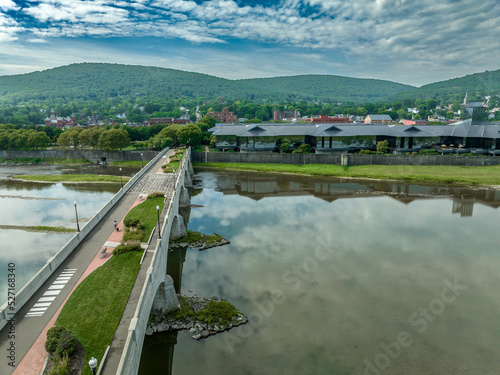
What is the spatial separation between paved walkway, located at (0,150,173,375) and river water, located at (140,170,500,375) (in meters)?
5.97

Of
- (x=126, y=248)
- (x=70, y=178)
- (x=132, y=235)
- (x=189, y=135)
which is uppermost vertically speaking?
(x=189, y=135)

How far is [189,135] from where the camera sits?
98.3 m

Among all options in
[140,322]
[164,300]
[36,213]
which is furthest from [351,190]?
[140,322]

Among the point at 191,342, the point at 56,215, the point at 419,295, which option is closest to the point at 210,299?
the point at 191,342

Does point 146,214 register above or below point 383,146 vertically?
below

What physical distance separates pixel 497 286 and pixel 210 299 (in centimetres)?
2360

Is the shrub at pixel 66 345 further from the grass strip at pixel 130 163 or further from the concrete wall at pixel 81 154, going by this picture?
the concrete wall at pixel 81 154

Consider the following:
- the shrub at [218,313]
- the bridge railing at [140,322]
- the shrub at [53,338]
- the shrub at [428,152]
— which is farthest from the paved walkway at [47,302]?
the shrub at [428,152]

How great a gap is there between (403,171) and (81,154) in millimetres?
88281

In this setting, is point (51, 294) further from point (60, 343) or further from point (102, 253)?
point (60, 343)

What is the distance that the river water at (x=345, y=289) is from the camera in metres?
21.0

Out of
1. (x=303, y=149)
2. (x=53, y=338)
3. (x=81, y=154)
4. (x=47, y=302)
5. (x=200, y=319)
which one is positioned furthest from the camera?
(x=81, y=154)

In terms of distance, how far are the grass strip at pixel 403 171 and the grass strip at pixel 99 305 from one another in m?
60.7

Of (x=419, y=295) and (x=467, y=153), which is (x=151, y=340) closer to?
(x=419, y=295)
